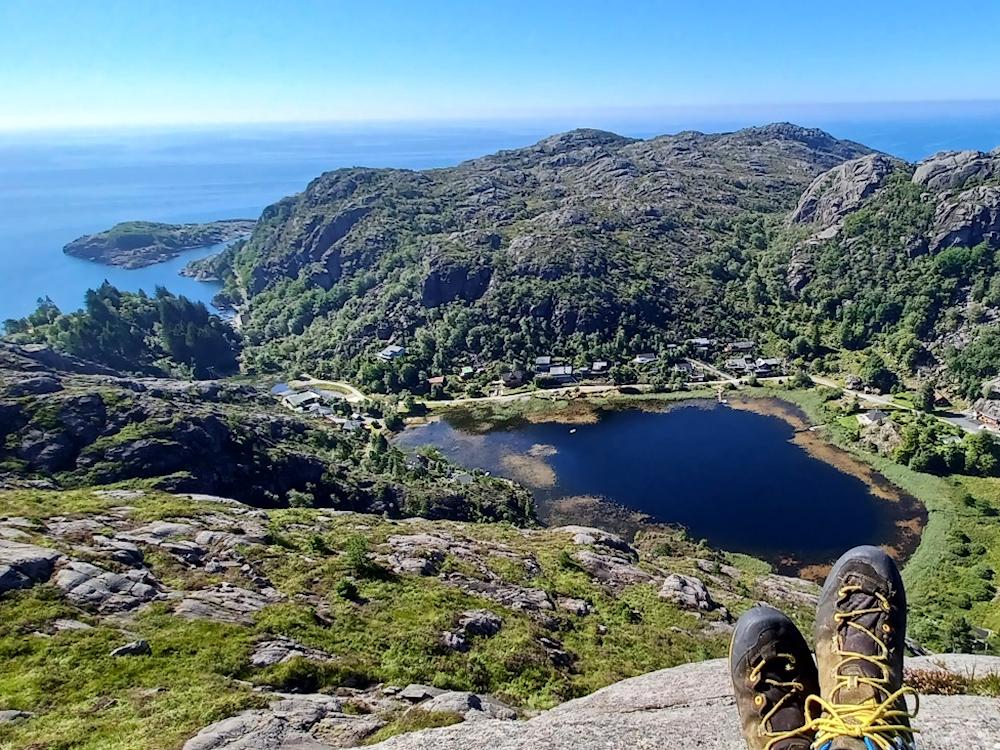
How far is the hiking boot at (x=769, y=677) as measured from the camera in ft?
24.7

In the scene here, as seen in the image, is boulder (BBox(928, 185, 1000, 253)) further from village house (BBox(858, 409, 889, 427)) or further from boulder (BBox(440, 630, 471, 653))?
boulder (BBox(440, 630, 471, 653))

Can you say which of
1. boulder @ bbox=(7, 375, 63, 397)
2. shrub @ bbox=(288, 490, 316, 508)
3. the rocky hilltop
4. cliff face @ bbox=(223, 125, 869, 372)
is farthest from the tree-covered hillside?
shrub @ bbox=(288, 490, 316, 508)

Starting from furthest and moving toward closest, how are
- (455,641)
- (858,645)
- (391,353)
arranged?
(391,353)
(455,641)
(858,645)

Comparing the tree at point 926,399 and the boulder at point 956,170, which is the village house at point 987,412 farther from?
the boulder at point 956,170

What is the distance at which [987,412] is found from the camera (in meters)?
72.0

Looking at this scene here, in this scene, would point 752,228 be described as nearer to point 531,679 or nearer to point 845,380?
point 845,380

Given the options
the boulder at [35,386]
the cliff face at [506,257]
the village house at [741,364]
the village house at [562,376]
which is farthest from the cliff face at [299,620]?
the cliff face at [506,257]

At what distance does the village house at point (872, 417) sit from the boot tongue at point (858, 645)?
7590cm

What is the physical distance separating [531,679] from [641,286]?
106438 mm

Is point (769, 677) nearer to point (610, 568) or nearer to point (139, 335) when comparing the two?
point (610, 568)

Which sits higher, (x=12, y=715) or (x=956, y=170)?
(x=956, y=170)

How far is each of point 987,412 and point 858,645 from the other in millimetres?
84007

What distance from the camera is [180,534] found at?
27375 mm

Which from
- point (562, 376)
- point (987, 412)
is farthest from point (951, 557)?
point (562, 376)
